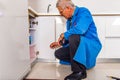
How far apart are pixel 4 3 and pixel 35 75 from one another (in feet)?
2.87

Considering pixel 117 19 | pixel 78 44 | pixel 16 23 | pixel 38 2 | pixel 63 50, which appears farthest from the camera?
pixel 38 2

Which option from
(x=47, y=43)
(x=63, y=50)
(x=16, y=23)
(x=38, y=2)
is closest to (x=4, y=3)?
(x=16, y=23)

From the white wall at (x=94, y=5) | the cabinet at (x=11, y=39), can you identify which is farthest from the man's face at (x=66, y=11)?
the white wall at (x=94, y=5)

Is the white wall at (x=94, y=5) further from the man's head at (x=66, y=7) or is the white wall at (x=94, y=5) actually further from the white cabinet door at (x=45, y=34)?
the man's head at (x=66, y=7)

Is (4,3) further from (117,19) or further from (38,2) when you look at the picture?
(38,2)

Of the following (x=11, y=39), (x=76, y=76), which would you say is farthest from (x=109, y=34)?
(x=11, y=39)

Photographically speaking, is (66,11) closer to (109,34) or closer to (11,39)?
(11,39)

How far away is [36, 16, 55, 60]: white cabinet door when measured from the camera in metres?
2.36

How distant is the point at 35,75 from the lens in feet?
5.53

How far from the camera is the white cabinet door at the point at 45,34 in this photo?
236cm

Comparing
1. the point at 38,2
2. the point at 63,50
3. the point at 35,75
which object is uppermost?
the point at 38,2

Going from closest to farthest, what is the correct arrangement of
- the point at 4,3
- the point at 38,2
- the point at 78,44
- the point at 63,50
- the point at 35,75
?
the point at 4,3, the point at 78,44, the point at 35,75, the point at 63,50, the point at 38,2

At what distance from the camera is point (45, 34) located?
238 centimetres

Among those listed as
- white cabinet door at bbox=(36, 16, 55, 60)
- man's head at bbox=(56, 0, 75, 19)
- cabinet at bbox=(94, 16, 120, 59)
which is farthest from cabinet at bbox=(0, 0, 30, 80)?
cabinet at bbox=(94, 16, 120, 59)
